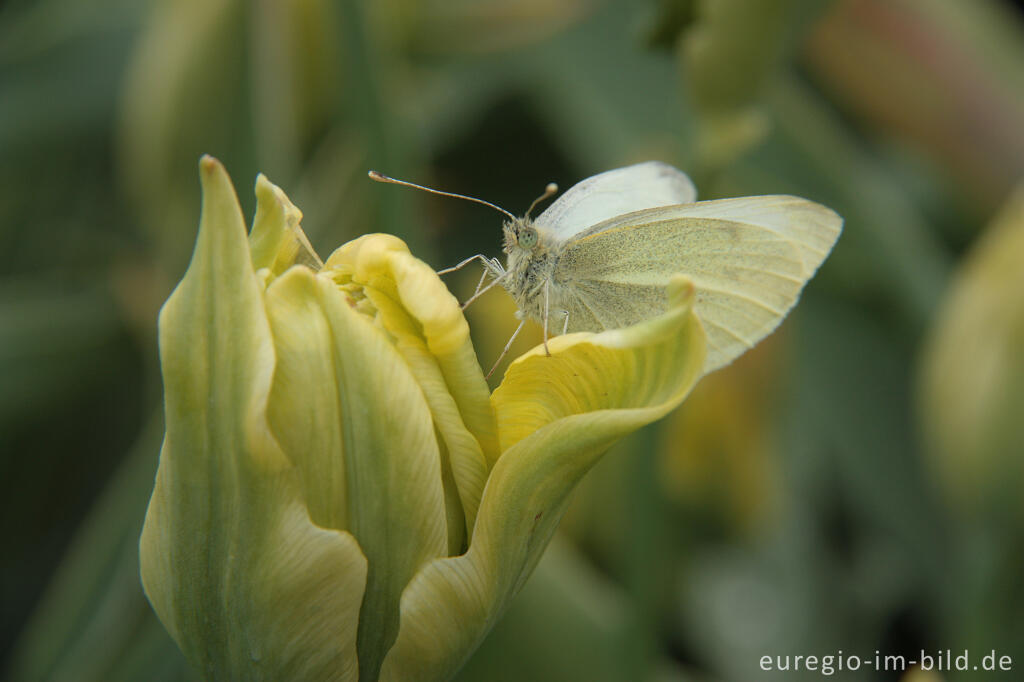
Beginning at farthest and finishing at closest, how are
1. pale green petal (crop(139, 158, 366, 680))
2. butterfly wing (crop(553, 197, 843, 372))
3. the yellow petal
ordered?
the yellow petal < butterfly wing (crop(553, 197, 843, 372)) < pale green petal (crop(139, 158, 366, 680))

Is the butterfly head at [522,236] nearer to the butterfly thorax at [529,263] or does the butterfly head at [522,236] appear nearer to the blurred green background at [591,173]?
the butterfly thorax at [529,263]

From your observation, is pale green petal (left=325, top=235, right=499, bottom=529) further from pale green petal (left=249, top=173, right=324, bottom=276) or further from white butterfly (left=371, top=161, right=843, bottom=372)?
white butterfly (left=371, top=161, right=843, bottom=372)

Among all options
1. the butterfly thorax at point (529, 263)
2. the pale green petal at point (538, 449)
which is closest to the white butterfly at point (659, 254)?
the butterfly thorax at point (529, 263)

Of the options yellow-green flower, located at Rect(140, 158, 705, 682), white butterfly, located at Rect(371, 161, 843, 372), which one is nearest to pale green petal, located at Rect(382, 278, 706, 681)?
yellow-green flower, located at Rect(140, 158, 705, 682)

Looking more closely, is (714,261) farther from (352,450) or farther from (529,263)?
(352,450)

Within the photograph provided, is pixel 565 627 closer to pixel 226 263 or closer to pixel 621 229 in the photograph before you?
pixel 621 229

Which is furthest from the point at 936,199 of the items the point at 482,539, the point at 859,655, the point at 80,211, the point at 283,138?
the point at 482,539
